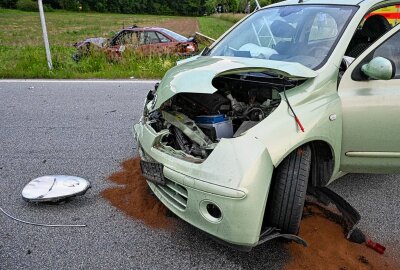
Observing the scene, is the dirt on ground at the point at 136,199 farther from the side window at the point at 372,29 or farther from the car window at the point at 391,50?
the side window at the point at 372,29

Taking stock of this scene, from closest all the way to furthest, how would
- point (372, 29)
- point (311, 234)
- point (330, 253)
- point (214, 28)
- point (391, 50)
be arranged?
point (330, 253), point (311, 234), point (391, 50), point (372, 29), point (214, 28)

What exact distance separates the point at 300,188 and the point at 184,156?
2.55ft

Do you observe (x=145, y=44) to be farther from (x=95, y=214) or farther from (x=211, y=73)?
(x=211, y=73)

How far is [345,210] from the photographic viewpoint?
2.87 metres

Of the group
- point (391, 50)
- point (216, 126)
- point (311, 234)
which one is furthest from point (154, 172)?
point (391, 50)

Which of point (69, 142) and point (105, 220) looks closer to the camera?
point (105, 220)

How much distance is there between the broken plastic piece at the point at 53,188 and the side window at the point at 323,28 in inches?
92.6

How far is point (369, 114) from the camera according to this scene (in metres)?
2.80

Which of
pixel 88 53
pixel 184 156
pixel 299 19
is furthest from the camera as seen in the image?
pixel 88 53

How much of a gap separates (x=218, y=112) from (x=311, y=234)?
1.13 meters

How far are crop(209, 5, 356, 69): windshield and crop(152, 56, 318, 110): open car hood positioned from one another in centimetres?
28

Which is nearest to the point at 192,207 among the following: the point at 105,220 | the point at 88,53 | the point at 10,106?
the point at 105,220

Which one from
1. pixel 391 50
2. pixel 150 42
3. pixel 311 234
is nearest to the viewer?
pixel 311 234

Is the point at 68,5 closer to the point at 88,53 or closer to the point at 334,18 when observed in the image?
the point at 88,53
